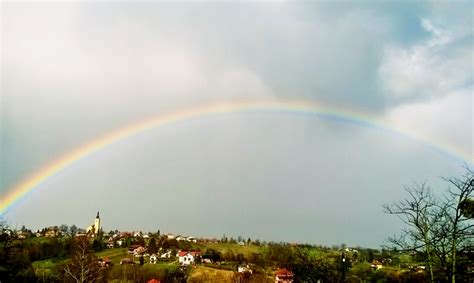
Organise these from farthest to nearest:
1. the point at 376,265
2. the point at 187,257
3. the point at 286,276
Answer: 1. the point at 187,257
2. the point at 376,265
3. the point at 286,276

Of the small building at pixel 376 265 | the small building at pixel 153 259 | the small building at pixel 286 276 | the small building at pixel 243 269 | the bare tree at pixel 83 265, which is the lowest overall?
the small building at pixel 243 269

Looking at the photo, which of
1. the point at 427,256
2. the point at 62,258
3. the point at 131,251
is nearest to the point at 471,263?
the point at 427,256

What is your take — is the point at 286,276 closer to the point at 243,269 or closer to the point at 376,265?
the point at 376,265

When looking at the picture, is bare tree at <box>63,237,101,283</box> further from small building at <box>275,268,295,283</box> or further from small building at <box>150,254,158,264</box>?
small building at <box>150,254,158,264</box>

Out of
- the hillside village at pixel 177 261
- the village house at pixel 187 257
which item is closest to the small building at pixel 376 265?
the hillside village at pixel 177 261

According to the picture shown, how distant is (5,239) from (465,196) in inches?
1335

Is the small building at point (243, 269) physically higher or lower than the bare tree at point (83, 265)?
lower

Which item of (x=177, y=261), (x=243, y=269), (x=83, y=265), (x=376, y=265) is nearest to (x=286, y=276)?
(x=376, y=265)

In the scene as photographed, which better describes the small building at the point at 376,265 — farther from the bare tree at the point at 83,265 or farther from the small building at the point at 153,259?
the small building at the point at 153,259

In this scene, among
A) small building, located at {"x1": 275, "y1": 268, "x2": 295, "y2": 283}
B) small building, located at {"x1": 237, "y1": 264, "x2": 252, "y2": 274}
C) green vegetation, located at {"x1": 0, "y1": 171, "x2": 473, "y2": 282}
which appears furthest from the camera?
small building, located at {"x1": 237, "y1": 264, "x2": 252, "y2": 274}

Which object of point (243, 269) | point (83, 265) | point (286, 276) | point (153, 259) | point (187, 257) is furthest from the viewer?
point (187, 257)

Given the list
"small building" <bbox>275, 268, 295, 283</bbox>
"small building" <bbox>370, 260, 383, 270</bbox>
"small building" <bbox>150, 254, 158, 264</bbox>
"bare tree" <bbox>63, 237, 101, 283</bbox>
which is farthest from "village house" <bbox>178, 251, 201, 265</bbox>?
"bare tree" <bbox>63, 237, 101, 283</bbox>

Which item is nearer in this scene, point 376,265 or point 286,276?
point 286,276

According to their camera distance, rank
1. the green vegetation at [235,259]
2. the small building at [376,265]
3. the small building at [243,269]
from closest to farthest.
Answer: the green vegetation at [235,259] → the small building at [376,265] → the small building at [243,269]
